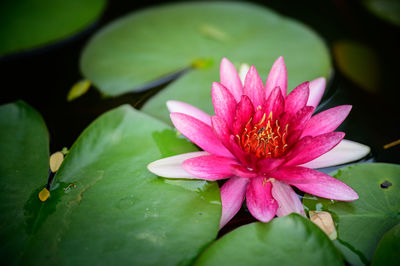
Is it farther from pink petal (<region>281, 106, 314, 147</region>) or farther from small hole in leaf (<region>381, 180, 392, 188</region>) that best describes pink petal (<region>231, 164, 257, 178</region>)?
small hole in leaf (<region>381, 180, 392, 188</region>)

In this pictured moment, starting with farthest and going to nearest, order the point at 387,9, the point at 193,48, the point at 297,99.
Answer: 1. the point at 387,9
2. the point at 193,48
3. the point at 297,99

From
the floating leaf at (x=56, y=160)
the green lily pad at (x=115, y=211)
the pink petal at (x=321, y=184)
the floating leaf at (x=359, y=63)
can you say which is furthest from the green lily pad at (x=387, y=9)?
the floating leaf at (x=56, y=160)

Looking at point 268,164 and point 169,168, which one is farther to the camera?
point 169,168

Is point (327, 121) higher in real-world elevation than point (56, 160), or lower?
higher

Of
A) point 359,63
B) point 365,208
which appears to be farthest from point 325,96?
point 365,208

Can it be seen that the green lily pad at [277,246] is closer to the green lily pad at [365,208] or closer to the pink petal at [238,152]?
the green lily pad at [365,208]

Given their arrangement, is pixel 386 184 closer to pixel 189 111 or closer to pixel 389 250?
pixel 389 250

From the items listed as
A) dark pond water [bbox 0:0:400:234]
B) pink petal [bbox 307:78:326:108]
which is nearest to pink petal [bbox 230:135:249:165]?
dark pond water [bbox 0:0:400:234]

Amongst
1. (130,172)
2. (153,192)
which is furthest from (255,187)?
(130,172)
